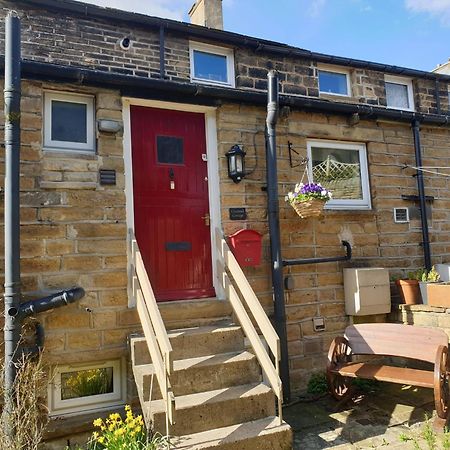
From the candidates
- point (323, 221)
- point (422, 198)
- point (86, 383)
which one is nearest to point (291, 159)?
Answer: point (323, 221)

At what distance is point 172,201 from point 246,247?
108 centimetres

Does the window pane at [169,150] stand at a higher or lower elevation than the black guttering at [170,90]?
lower

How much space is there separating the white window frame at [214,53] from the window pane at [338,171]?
5.32 feet

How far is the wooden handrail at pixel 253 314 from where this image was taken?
350cm

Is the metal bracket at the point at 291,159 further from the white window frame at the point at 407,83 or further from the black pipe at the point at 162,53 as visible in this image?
the white window frame at the point at 407,83

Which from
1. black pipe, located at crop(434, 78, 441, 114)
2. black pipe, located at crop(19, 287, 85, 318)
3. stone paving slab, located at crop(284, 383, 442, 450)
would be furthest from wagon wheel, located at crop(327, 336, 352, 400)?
black pipe, located at crop(434, 78, 441, 114)

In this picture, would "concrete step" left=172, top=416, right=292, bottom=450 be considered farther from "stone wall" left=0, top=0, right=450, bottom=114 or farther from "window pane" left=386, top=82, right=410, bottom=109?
"window pane" left=386, top=82, right=410, bottom=109

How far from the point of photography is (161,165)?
4809mm

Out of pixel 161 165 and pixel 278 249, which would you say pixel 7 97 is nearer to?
pixel 161 165

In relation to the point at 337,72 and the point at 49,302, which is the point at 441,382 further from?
the point at 337,72

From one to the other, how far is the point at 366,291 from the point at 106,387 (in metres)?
3.45

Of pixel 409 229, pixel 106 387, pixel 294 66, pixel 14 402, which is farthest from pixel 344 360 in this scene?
pixel 294 66

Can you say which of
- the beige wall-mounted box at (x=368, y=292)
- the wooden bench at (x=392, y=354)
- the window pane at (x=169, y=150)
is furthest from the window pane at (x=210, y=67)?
the wooden bench at (x=392, y=354)

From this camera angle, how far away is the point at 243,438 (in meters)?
3.23
